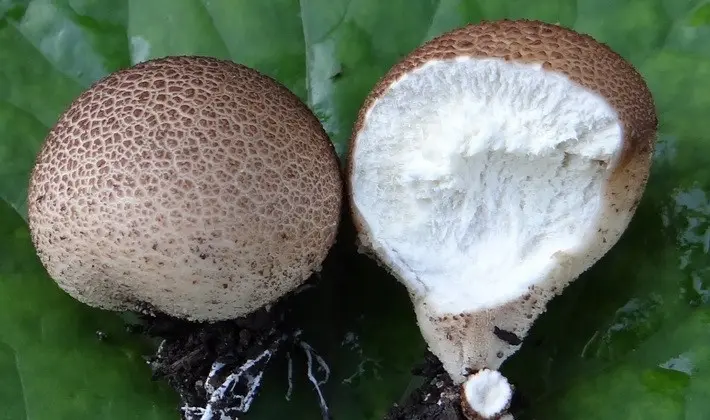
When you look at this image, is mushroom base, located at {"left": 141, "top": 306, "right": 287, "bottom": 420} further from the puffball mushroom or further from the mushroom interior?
the mushroom interior

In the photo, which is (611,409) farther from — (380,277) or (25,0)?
(25,0)

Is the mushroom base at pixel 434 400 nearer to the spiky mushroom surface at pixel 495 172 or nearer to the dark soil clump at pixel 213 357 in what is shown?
the spiky mushroom surface at pixel 495 172

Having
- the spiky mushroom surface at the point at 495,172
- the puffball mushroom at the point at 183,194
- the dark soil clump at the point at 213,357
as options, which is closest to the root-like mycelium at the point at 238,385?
the dark soil clump at the point at 213,357

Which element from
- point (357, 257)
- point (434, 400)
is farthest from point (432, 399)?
point (357, 257)

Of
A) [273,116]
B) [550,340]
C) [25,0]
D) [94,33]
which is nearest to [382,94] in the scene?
[273,116]

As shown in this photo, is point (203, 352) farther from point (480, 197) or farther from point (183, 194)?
point (480, 197)

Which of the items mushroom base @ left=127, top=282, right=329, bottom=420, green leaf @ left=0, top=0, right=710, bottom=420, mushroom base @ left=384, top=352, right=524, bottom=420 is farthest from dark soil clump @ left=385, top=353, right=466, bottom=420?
mushroom base @ left=127, top=282, right=329, bottom=420
